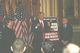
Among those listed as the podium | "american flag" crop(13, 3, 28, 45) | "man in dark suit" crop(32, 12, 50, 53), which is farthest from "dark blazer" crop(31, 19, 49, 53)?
"american flag" crop(13, 3, 28, 45)

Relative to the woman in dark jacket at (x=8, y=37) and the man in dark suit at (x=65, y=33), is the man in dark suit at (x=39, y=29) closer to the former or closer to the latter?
the man in dark suit at (x=65, y=33)

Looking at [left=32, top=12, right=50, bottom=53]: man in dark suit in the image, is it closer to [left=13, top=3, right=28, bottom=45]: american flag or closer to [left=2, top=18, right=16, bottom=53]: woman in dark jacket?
[left=13, top=3, right=28, bottom=45]: american flag

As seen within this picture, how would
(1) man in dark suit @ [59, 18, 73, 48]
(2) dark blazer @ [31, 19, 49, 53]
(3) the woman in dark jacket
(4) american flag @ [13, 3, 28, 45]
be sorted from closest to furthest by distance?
(3) the woman in dark jacket, (1) man in dark suit @ [59, 18, 73, 48], (2) dark blazer @ [31, 19, 49, 53], (4) american flag @ [13, 3, 28, 45]

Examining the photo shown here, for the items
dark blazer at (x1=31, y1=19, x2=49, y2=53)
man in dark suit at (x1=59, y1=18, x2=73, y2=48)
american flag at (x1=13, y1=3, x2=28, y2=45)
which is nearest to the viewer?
man in dark suit at (x1=59, y1=18, x2=73, y2=48)

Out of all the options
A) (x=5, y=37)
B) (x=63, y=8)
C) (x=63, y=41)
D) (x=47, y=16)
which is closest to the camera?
(x=5, y=37)

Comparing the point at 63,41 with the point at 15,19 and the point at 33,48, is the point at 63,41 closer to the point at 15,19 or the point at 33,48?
the point at 33,48

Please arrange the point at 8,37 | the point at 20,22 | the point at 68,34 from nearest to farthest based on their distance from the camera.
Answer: the point at 8,37 < the point at 68,34 < the point at 20,22

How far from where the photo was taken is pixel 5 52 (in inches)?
374

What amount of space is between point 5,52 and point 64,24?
3110 millimetres

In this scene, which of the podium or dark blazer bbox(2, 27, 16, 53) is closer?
dark blazer bbox(2, 27, 16, 53)

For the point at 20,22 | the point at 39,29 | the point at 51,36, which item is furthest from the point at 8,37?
the point at 20,22

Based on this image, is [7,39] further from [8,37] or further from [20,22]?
[20,22]

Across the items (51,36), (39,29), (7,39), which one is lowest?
(51,36)

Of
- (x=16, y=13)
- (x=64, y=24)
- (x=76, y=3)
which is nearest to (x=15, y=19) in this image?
(x=16, y=13)
